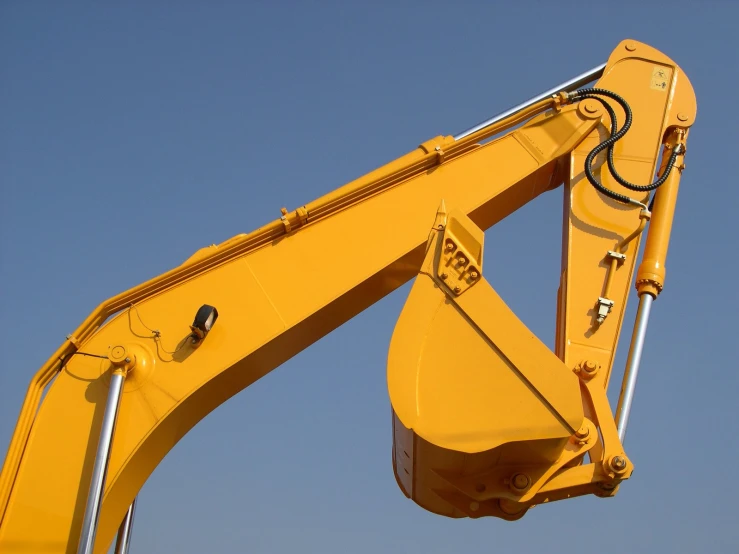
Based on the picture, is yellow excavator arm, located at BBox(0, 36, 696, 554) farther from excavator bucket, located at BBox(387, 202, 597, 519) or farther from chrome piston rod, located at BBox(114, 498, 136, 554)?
chrome piston rod, located at BBox(114, 498, 136, 554)

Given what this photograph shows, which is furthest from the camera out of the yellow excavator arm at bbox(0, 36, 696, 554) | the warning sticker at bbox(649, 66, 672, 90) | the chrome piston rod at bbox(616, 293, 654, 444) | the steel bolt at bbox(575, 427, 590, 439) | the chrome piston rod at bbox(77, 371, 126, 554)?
the warning sticker at bbox(649, 66, 672, 90)

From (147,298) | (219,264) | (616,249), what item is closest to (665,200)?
(616,249)

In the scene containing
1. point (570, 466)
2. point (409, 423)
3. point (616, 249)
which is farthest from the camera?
point (616, 249)

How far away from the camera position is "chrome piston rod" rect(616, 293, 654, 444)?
505 centimetres

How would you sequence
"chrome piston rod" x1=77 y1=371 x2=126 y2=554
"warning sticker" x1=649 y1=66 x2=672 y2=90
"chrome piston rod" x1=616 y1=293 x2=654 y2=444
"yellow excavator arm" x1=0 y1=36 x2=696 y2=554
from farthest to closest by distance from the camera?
1. "warning sticker" x1=649 y1=66 x2=672 y2=90
2. "chrome piston rod" x1=616 y1=293 x2=654 y2=444
3. "yellow excavator arm" x1=0 y1=36 x2=696 y2=554
4. "chrome piston rod" x1=77 y1=371 x2=126 y2=554

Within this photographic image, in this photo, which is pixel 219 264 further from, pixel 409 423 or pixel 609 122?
pixel 609 122

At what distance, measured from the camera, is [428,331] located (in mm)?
4805

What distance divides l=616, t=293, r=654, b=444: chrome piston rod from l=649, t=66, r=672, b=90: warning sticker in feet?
5.88

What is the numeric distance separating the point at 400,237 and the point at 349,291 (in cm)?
50

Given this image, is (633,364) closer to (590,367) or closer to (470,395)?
(590,367)

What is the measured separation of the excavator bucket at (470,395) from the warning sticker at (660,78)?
7.86ft

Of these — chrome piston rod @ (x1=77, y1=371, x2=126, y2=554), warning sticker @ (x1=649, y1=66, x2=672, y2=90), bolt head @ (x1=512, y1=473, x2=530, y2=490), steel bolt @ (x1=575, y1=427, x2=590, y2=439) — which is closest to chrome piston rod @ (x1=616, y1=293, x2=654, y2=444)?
steel bolt @ (x1=575, y1=427, x2=590, y2=439)

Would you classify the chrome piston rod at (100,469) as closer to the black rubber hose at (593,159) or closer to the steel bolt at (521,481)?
the steel bolt at (521,481)

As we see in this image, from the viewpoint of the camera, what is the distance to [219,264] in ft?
17.9
